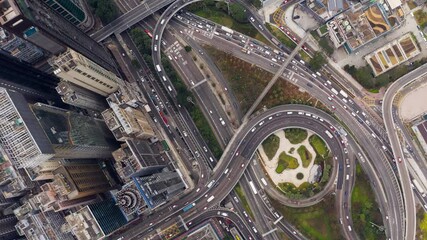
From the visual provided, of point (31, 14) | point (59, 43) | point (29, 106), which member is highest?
point (31, 14)

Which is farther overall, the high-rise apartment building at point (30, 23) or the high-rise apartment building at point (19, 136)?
the high-rise apartment building at point (19, 136)

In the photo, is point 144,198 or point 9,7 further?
point 144,198

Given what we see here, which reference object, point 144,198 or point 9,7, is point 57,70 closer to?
point 9,7

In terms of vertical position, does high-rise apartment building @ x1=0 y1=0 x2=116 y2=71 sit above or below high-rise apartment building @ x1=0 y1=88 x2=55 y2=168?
above

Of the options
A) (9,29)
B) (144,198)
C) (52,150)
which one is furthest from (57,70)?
(144,198)

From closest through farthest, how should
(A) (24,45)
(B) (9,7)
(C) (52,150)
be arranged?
(B) (9,7)
(C) (52,150)
(A) (24,45)

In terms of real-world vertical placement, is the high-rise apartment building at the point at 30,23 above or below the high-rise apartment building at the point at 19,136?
above

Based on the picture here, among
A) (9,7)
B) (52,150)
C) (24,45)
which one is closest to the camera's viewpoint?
(9,7)

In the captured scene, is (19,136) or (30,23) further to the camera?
(30,23)

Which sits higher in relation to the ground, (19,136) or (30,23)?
(30,23)

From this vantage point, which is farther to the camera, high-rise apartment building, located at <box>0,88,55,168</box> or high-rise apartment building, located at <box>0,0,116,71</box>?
high-rise apartment building, located at <box>0,88,55,168</box>

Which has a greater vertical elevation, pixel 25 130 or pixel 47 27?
pixel 47 27
